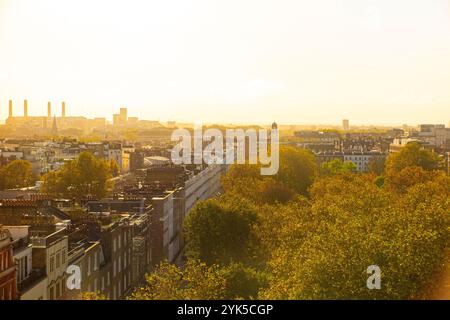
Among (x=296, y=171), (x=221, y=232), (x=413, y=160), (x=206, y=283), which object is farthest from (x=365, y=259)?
Result: (x=413, y=160)

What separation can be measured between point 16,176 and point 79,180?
8276 millimetres

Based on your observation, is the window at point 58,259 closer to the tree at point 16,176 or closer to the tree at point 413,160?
the tree at point 16,176

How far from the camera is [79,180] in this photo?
166 ft

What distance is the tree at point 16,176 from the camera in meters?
54.5

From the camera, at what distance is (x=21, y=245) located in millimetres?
18266

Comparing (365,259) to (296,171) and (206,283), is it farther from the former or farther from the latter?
(296,171)

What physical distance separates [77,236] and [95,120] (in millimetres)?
157163

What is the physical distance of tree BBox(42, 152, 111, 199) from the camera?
1882 inches

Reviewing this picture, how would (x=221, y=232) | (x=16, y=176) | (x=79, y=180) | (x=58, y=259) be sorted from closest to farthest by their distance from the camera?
(x=58, y=259), (x=221, y=232), (x=79, y=180), (x=16, y=176)

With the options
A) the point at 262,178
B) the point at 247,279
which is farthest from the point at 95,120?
the point at 247,279

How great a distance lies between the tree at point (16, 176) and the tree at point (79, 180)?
4622 mm

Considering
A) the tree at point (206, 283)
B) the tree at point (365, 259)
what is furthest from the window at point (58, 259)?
the tree at point (365, 259)

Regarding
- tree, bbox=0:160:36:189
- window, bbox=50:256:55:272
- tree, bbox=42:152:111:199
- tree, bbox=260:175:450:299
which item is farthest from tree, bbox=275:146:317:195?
window, bbox=50:256:55:272
